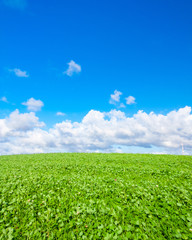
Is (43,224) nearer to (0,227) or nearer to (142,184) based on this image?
(0,227)

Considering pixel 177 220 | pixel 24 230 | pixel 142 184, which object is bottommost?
pixel 24 230

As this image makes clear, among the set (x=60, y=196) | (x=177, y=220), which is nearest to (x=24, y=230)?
(x=60, y=196)

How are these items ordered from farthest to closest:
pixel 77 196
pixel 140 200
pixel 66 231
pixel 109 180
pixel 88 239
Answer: pixel 109 180 < pixel 77 196 < pixel 140 200 < pixel 66 231 < pixel 88 239

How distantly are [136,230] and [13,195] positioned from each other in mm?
8500

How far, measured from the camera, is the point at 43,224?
8.13m

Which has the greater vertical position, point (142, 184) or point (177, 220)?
point (142, 184)

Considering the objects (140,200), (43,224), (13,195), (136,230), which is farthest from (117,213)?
(13,195)

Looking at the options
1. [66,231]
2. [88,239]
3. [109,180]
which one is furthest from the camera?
[109,180]

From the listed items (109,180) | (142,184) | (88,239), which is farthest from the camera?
(109,180)

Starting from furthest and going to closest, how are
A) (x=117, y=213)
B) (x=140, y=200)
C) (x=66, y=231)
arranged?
(x=140, y=200), (x=117, y=213), (x=66, y=231)

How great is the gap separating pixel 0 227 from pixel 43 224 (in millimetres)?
2195

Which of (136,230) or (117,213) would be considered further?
(117,213)

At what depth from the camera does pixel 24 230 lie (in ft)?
25.7

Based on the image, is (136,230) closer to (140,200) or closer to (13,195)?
(140,200)
